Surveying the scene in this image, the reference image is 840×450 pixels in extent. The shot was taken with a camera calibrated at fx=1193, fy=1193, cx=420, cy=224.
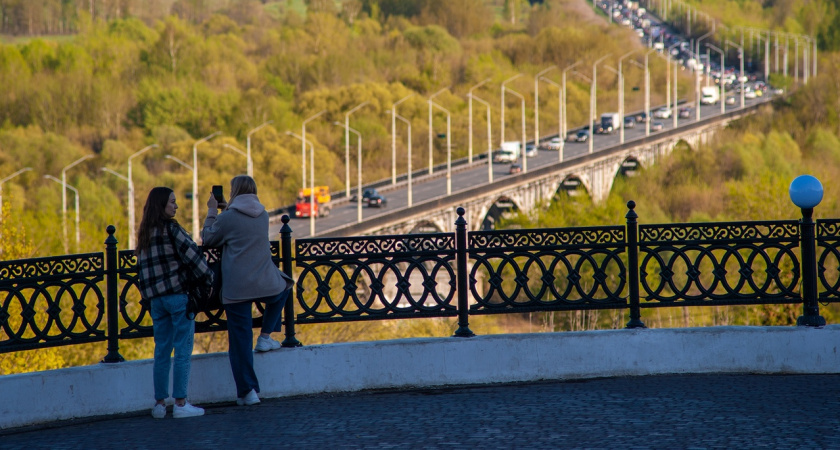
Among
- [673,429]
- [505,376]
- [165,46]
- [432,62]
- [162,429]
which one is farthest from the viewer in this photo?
[432,62]

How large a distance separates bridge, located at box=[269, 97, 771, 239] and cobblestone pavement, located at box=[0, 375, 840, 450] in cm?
5938

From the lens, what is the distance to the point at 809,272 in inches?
382

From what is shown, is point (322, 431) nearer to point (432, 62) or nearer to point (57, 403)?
point (57, 403)

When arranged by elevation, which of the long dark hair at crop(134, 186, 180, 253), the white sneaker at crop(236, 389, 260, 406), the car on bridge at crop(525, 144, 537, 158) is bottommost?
the white sneaker at crop(236, 389, 260, 406)

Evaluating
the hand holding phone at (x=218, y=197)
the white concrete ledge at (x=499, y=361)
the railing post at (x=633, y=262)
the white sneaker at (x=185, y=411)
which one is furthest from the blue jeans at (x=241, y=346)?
the railing post at (x=633, y=262)

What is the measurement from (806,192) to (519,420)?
3.32 metres

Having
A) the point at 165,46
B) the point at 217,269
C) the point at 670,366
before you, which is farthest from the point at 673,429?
the point at 165,46

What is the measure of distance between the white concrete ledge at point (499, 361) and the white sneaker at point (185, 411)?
43cm

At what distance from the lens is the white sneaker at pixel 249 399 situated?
860cm

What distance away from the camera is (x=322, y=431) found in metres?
7.68

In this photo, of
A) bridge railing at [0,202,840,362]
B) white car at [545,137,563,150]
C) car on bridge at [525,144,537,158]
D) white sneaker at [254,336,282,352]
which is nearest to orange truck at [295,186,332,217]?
car on bridge at [525,144,537,158]

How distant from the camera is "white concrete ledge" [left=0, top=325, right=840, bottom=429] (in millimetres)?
8812

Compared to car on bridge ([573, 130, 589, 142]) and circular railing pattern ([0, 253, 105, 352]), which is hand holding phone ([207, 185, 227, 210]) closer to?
circular railing pattern ([0, 253, 105, 352])

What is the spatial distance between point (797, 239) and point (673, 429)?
2.90 metres
